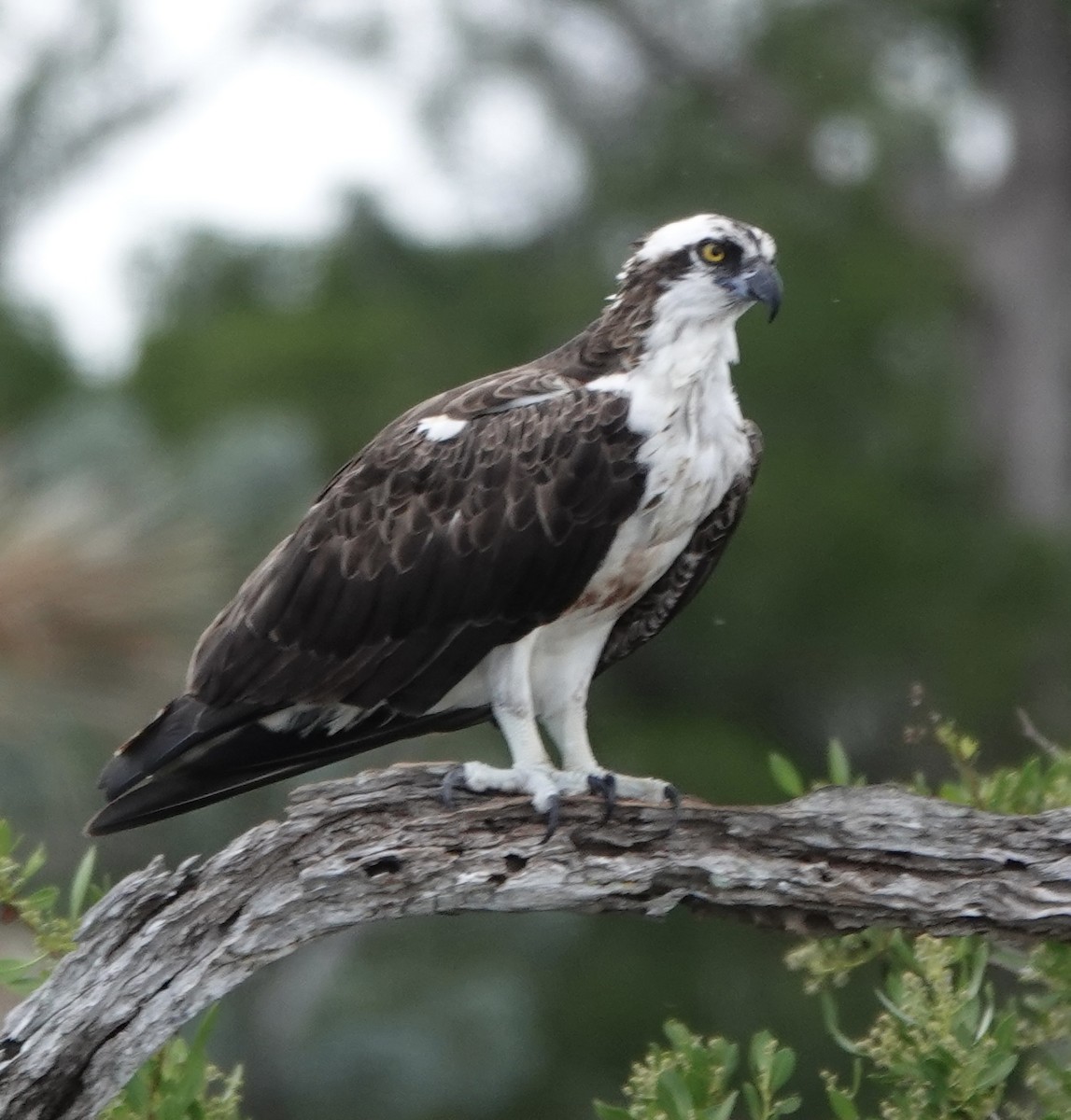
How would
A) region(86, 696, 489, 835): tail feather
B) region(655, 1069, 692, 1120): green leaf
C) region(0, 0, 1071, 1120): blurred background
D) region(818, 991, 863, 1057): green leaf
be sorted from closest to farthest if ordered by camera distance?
1. region(655, 1069, 692, 1120): green leaf
2. region(818, 991, 863, 1057): green leaf
3. region(86, 696, 489, 835): tail feather
4. region(0, 0, 1071, 1120): blurred background

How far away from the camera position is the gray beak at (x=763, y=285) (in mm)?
5637

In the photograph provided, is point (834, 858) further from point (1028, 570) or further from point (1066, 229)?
point (1066, 229)

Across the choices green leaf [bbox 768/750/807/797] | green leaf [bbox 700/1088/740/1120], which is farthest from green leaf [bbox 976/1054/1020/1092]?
green leaf [bbox 768/750/807/797]

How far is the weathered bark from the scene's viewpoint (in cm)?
465

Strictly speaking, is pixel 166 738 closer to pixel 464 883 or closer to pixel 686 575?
pixel 464 883

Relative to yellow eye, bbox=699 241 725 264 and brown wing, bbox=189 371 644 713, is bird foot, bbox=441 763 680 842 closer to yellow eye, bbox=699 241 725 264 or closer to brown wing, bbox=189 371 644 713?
brown wing, bbox=189 371 644 713

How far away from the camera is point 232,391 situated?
21234 millimetres

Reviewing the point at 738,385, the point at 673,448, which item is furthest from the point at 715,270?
the point at 738,385

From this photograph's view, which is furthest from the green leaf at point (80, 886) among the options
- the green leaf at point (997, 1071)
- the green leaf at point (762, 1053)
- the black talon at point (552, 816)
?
the green leaf at point (997, 1071)

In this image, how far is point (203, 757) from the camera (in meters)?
5.77

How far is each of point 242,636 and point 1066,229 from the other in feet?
58.7

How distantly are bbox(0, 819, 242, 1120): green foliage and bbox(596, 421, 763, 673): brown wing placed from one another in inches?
→ 69.7

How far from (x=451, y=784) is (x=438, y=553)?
0.72 metres

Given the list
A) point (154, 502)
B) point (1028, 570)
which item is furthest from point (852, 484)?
point (154, 502)
